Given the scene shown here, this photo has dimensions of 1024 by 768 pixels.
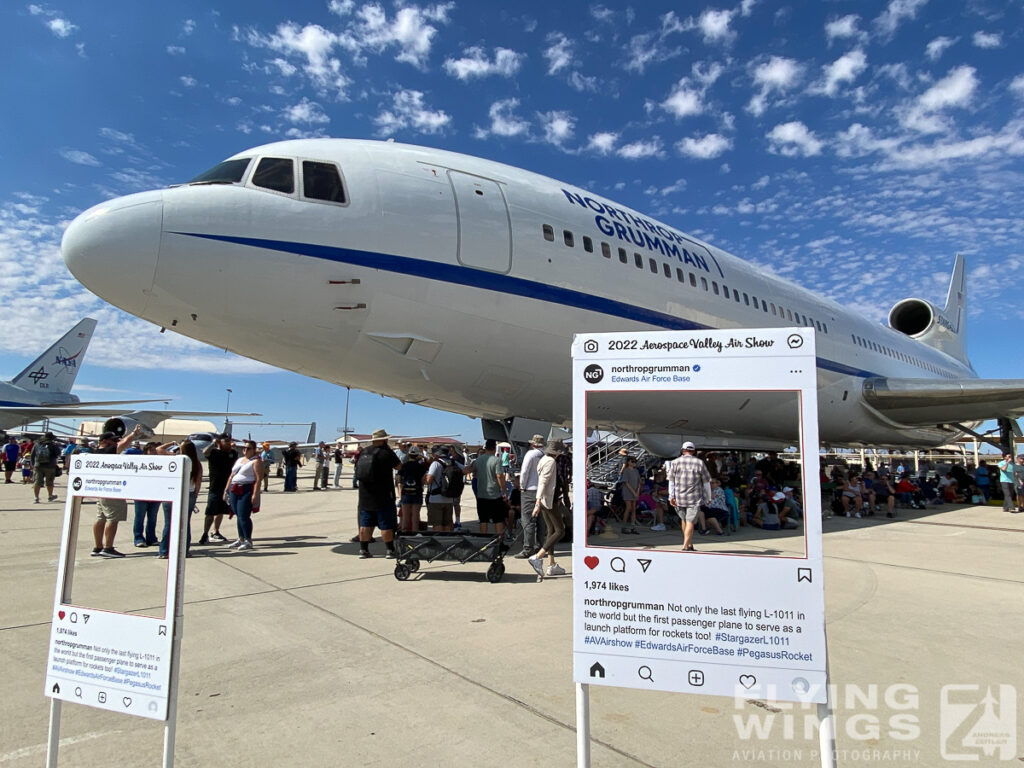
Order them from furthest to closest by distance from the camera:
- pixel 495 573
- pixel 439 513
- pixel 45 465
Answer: pixel 45 465, pixel 439 513, pixel 495 573

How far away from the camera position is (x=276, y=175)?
6504 mm

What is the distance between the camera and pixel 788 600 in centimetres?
213

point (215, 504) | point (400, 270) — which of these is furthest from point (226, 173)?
point (215, 504)

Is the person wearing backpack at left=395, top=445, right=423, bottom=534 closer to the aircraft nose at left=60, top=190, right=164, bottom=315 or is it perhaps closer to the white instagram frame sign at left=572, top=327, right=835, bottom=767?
the aircraft nose at left=60, top=190, right=164, bottom=315

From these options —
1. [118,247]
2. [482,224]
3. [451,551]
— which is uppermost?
[482,224]

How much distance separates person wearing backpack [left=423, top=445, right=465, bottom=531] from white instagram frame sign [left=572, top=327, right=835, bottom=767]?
6086 mm

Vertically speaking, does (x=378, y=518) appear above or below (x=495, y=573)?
above

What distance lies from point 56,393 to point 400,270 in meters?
34.0

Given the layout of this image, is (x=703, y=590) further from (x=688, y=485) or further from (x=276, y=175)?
(x=276, y=175)

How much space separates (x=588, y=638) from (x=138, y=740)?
2.26 metres

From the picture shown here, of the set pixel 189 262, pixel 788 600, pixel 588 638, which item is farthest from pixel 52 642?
pixel 189 262

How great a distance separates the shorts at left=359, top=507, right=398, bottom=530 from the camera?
7297 millimetres

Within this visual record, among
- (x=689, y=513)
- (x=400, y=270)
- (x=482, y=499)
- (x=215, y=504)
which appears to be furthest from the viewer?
(x=215, y=504)

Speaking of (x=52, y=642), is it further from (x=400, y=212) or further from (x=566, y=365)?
(x=566, y=365)
